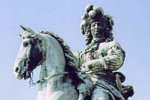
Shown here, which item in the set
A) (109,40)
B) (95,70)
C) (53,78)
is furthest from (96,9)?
(53,78)

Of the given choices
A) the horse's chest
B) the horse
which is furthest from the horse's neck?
the horse's chest

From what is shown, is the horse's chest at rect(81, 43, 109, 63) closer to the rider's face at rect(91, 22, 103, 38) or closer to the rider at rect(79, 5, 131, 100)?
the rider at rect(79, 5, 131, 100)

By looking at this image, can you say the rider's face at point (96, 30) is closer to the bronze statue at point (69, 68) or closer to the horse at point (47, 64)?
the bronze statue at point (69, 68)

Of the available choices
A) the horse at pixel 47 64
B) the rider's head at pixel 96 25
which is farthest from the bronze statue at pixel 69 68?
the rider's head at pixel 96 25

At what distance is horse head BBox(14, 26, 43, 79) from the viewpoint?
1082 centimetres

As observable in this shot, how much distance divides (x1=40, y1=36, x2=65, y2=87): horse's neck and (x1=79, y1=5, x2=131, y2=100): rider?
78 cm

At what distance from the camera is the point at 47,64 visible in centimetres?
1088

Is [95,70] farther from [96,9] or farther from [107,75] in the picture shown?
[96,9]

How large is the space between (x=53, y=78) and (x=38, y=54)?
544 millimetres

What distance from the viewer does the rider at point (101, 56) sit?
11.3m

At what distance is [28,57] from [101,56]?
172 cm

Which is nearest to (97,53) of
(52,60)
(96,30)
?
(96,30)

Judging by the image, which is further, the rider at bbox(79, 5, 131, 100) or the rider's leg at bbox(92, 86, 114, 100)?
the rider at bbox(79, 5, 131, 100)

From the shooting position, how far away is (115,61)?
38.3 feet
